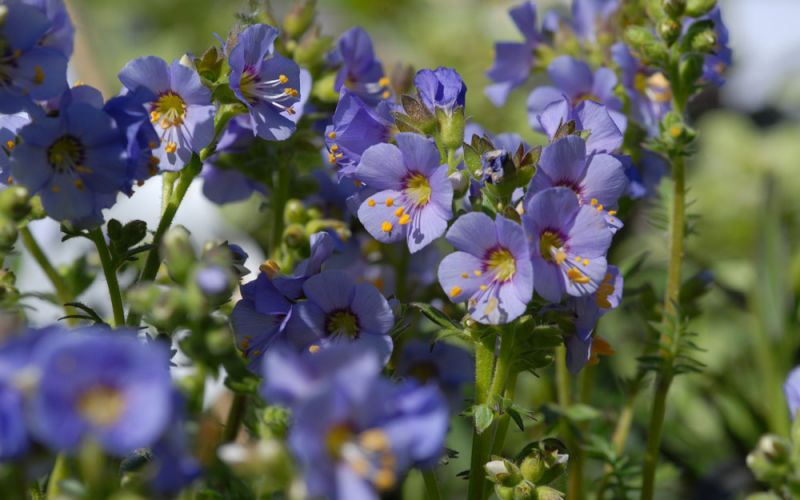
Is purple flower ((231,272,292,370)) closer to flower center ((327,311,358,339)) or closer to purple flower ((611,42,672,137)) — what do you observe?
→ flower center ((327,311,358,339))

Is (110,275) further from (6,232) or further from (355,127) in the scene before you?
(355,127)

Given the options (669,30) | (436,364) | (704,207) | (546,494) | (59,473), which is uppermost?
(669,30)

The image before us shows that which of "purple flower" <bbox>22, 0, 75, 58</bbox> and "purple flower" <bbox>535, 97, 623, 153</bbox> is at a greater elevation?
"purple flower" <bbox>22, 0, 75, 58</bbox>

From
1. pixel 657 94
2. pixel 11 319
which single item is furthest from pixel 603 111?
pixel 11 319

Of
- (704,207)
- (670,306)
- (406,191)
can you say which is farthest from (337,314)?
(704,207)

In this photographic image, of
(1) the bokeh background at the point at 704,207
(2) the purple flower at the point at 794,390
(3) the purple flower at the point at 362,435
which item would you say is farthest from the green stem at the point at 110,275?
(2) the purple flower at the point at 794,390

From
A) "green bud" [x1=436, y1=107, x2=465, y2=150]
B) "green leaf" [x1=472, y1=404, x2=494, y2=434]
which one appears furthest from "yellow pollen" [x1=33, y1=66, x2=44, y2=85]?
"green leaf" [x1=472, y1=404, x2=494, y2=434]
